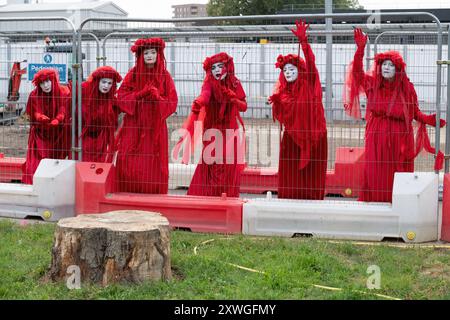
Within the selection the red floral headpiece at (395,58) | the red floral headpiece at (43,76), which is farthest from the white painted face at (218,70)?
the red floral headpiece at (43,76)

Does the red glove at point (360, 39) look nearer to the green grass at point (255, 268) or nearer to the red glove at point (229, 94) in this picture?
the red glove at point (229, 94)

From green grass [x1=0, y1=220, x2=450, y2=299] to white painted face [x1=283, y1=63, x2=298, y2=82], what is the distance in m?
1.84

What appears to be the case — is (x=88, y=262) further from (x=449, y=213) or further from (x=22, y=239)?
(x=449, y=213)

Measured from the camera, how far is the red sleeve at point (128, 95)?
845 centimetres

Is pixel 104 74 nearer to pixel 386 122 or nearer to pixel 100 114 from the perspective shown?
pixel 100 114

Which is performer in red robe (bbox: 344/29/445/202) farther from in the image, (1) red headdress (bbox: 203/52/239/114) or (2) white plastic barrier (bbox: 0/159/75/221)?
(2) white plastic barrier (bbox: 0/159/75/221)

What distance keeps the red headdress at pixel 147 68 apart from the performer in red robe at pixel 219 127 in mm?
500

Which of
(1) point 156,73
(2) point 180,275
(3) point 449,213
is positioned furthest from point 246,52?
(2) point 180,275

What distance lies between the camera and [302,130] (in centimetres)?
817

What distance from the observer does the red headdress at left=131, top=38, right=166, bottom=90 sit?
8383mm

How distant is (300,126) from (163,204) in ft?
5.56

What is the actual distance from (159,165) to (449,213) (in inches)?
128

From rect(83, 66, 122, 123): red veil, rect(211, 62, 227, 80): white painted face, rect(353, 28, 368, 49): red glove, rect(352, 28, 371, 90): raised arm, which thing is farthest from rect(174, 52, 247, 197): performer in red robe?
rect(353, 28, 368, 49): red glove

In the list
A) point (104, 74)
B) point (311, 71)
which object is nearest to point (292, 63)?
point (311, 71)
